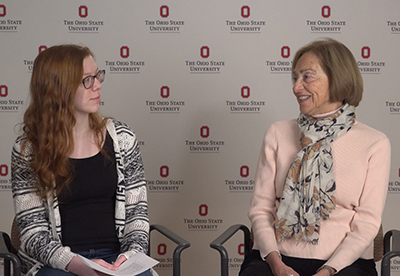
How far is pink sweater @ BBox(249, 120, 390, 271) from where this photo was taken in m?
2.21

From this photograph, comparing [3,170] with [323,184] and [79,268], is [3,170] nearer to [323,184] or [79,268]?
[79,268]

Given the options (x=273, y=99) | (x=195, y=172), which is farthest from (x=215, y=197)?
(x=273, y=99)

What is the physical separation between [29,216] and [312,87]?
1399 mm

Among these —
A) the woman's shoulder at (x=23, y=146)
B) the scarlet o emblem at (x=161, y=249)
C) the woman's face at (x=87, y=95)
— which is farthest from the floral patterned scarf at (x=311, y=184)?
the scarlet o emblem at (x=161, y=249)

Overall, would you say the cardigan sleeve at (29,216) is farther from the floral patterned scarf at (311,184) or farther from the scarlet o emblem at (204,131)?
the scarlet o emblem at (204,131)

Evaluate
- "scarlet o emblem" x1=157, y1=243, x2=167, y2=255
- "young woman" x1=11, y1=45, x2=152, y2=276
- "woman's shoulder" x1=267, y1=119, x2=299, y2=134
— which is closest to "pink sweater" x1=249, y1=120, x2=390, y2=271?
"woman's shoulder" x1=267, y1=119, x2=299, y2=134

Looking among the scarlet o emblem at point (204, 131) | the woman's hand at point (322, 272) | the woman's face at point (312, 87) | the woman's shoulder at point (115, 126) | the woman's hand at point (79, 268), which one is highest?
the woman's face at point (312, 87)

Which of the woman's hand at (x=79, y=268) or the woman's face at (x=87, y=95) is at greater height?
the woman's face at (x=87, y=95)

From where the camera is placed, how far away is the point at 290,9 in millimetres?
3551

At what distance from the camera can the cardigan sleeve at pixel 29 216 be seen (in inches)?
85.7

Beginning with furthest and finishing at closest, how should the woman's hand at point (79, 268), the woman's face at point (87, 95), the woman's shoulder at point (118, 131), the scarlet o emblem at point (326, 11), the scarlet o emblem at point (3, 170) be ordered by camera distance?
the scarlet o emblem at point (3, 170) < the scarlet o emblem at point (326, 11) < the woman's shoulder at point (118, 131) < the woman's face at point (87, 95) < the woman's hand at point (79, 268)

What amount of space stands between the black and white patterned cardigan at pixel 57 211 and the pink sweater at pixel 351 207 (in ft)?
1.87

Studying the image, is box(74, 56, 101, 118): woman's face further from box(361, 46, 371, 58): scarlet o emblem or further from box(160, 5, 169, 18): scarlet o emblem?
box(361, 46, 371, 58): scarlet o emblem

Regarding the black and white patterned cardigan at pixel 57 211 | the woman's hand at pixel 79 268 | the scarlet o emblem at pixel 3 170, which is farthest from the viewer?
the scarlet o emblem at pixel 3 170
